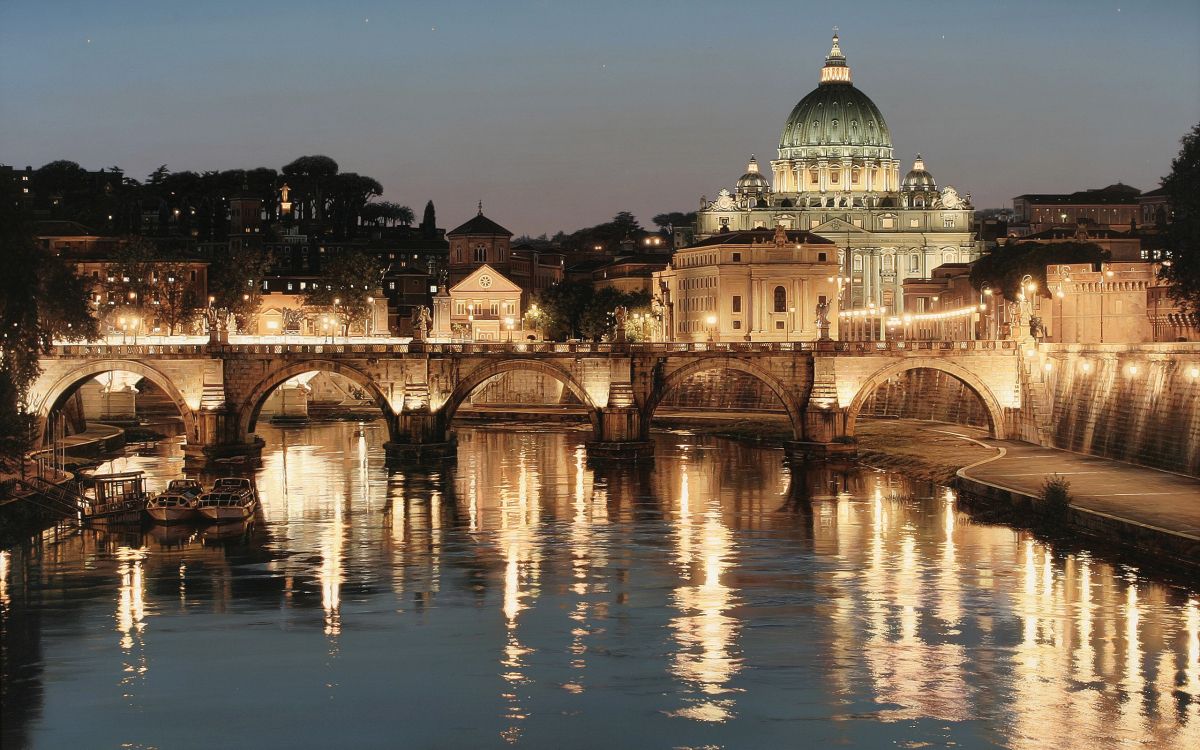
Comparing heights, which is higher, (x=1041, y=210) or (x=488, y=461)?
(x=1041, y=210)

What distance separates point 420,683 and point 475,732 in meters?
3.80

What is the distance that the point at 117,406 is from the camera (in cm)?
10112

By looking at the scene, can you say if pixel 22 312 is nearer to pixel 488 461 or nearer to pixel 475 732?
pixel 488 461

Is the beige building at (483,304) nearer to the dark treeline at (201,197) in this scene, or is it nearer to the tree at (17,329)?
the dark treeline at (201,197)

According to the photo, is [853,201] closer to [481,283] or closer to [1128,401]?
[481,283]

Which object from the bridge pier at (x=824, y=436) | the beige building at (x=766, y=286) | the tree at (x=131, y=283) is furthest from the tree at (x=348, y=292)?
the bridge pier at (x=824, y=436)

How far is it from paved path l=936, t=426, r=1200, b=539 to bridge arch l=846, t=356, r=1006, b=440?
4840 mm

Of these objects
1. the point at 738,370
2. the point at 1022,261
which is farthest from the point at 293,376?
the point at 1022,261

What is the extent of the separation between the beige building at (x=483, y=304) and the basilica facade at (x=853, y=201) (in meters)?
39.5

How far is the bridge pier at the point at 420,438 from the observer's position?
79.2 m

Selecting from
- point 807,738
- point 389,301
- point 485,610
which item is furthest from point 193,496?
point 389,301

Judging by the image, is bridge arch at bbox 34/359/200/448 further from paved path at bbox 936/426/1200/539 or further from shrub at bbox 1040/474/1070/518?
shrub at bbox 1040/474/1070/518

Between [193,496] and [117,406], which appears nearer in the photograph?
[193,496]

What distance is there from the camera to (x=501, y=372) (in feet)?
266
